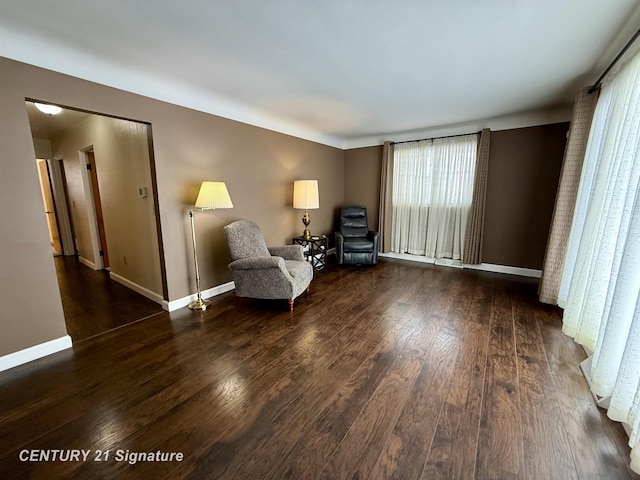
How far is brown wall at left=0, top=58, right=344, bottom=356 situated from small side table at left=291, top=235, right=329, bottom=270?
33 cm

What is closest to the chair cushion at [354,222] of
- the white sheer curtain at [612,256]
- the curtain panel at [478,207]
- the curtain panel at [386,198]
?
the curtain panel at [386,198]

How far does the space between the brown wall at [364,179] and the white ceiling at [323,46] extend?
7.20ft

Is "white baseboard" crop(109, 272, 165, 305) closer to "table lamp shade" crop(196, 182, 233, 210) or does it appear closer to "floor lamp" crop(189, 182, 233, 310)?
"floor lamp" crop(189, 182, 233, 310)

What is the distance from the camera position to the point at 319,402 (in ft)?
5.42

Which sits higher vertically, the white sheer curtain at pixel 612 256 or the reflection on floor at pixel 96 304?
the white sheer curtain at pixel 612 256

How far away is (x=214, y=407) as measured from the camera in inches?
63.6

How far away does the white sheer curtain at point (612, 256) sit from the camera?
4.49 ft

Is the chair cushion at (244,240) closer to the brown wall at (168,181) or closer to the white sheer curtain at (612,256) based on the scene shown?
the brown wall at (168,181)

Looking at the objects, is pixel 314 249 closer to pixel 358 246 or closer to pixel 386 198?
pixel 358 246

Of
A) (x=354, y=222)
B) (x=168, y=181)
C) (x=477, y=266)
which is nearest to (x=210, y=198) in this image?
(x=168, y=181)

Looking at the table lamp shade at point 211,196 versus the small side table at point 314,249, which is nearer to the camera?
the table lamp shade at point 211,196

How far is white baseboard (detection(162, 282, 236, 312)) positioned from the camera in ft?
9.73

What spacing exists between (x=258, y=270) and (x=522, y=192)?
A: 13.4 ft

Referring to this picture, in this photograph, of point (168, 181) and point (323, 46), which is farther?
point (168, 181)
